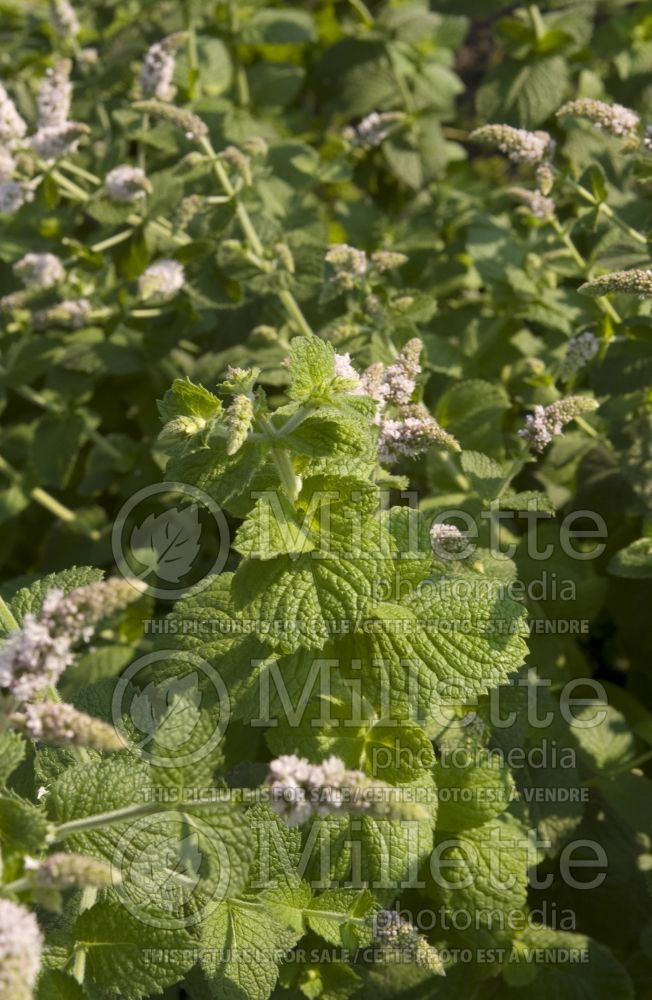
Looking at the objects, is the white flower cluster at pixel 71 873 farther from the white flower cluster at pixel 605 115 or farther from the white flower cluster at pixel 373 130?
the white flower cluster at pixel 373 130

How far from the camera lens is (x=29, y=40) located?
420 cm

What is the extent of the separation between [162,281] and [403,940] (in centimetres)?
180

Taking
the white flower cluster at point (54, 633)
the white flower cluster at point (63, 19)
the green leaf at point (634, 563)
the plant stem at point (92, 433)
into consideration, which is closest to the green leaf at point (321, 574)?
the white flower cluster at point (54, 633)

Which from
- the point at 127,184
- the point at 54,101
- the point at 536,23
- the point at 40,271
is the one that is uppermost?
the point at 536,23

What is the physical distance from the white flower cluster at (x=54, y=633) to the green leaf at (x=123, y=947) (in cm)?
58

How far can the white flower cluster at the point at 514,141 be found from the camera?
2424 millimetres

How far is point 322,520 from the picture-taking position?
182 centimetres

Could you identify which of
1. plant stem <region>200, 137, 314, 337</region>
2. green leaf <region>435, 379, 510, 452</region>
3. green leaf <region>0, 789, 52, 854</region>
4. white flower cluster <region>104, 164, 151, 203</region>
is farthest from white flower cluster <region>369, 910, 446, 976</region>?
white flower cluster <region>104, 164, 151, 203</region>

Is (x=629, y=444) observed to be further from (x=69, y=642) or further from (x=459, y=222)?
(x=69, y=642)

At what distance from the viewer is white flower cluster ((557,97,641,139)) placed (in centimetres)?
239

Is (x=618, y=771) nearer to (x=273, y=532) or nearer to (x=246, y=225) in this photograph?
(x=273, y=532)

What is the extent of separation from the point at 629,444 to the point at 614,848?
1.05 m

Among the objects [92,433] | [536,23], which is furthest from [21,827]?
[536,23]

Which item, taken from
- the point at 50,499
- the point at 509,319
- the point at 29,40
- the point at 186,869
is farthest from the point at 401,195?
the point at 186,869
